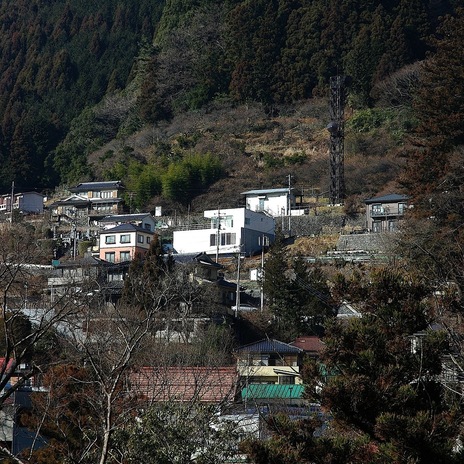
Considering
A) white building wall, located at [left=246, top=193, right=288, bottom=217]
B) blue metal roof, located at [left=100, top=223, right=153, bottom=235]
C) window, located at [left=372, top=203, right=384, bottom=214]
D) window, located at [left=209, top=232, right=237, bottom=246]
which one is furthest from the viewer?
white building wall, located at [left=246, top=193, right=288, bottom=217]

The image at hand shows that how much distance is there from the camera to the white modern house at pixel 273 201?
47.0 m

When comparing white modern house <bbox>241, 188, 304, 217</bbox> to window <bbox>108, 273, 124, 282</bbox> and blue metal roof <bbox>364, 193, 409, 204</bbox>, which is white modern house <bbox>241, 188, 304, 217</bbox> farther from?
window <bbox>108, 273, 124, 282</bbox>

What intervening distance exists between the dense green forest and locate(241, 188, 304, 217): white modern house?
5032 mm

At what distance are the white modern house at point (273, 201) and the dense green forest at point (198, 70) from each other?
16.5ft

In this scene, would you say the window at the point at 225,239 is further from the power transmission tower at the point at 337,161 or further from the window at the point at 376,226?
the power transmission tower at the point at 337,161

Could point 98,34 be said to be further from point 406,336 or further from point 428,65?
point 406,336

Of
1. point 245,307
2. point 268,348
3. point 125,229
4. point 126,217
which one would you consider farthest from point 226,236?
point 268,348

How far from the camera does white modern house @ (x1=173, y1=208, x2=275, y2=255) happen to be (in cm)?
4266

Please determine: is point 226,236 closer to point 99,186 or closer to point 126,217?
point 126,217

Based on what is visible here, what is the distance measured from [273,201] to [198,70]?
1791 cm

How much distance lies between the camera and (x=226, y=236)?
43.0 m

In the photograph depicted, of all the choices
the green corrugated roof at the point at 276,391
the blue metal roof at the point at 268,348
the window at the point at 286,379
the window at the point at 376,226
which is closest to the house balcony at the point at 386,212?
the window at the point at 376,226

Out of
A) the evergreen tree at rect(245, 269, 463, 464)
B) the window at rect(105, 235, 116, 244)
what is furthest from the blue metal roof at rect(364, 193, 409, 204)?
the evergreen tree at rect(245, 269, 463, 464)

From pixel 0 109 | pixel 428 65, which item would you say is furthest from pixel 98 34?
pixel 428 65
